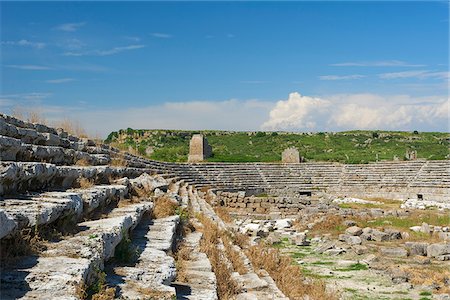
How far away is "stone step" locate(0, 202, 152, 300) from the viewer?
2.65m

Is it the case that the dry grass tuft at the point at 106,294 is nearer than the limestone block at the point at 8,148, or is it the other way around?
the dry grass tuft at the point at 106,294

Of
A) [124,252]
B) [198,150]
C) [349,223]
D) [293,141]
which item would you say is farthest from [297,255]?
[293,141]

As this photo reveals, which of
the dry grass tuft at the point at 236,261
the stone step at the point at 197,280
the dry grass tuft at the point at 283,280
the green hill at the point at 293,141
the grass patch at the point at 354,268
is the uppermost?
the green hill at the point at 293,141

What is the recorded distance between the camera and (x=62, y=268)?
9.82 feet

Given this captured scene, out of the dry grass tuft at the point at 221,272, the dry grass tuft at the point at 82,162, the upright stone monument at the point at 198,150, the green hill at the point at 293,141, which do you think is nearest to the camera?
the dry grass tuft at the point at 221,272

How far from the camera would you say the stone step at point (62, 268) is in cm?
265

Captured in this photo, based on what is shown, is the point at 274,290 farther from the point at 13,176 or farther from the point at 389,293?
the point at 389,293

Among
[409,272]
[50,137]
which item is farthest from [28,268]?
[409,272]

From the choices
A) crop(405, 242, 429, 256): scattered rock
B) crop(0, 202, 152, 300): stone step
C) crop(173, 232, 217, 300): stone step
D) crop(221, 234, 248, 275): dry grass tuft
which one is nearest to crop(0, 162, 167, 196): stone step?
crop(0, 202, 152, 300): stone step

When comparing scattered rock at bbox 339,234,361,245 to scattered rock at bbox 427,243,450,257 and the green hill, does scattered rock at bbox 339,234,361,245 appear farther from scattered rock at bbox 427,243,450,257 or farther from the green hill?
the green hill

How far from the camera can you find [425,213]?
77.4 ft

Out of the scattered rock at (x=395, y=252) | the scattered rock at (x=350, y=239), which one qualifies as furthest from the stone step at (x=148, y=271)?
the scattered rock at (x=350, y=239)

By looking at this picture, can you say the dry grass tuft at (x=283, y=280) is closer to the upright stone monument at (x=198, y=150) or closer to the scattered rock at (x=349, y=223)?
the scattered rock at (x=349, y=223)

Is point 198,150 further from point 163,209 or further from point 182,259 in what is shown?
point 182,259
